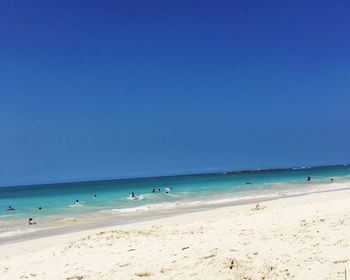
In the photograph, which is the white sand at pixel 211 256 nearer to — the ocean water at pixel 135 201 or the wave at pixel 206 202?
the ocean water at pixel 135 201

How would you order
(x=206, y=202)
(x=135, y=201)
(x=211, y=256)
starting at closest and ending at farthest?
(x=211, y=256) < (x=206, y=202) < (x=135, y=201)

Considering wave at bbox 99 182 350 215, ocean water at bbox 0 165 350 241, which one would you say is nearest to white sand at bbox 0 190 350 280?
ocean water at bbox 0 165 350 241

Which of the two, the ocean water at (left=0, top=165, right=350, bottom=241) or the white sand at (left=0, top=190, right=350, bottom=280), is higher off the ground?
the white sand at (left=0, top=190, right=350, bottom=280)

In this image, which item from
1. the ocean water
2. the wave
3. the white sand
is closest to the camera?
the white sand

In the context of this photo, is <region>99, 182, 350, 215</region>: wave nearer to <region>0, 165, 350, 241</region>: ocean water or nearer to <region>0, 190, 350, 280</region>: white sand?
<region>0, 165, 350, 241</region>: ocean water

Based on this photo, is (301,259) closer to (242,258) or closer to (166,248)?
(242,258)

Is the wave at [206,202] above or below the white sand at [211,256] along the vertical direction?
below

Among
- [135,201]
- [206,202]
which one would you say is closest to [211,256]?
[206,202]

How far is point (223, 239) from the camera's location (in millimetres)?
9984

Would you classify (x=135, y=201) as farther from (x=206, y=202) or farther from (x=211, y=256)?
(x=211, y=256)

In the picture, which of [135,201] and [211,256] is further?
[135,201]

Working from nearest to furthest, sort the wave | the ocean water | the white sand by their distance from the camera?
the white sand → the ocean water → the wave

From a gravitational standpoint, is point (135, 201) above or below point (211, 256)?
below

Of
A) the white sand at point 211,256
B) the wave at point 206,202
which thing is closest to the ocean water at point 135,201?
the wave at point 206,202
